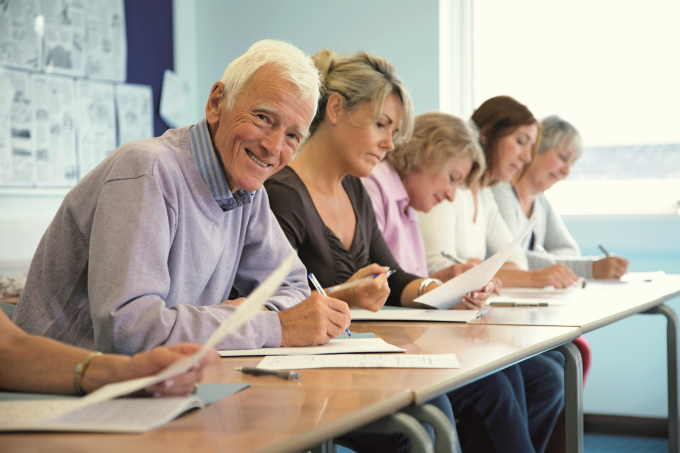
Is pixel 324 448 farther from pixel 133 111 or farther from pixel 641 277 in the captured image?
pixel 133 111

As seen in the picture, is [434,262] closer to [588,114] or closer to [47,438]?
[588,114]

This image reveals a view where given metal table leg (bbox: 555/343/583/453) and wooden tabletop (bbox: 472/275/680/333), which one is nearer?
metal table leg (bbox: 555/343/583/453)

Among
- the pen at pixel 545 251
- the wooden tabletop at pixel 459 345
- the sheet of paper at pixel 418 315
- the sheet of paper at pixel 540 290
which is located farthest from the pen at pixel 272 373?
the pen at pixel 545 251

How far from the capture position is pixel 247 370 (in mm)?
964

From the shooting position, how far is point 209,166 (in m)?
1.23

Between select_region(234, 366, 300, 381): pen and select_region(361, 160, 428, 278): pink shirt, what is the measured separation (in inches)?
55.1

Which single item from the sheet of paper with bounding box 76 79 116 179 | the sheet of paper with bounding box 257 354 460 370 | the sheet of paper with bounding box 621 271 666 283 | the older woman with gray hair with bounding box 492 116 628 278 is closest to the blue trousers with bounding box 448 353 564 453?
the sheet of paper with bounding box 257 354 460 370

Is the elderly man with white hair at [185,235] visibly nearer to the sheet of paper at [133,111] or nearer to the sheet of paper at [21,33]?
the sheet of paper at [21,33]

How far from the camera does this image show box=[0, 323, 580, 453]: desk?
642 mm

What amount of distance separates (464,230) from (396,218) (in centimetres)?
48

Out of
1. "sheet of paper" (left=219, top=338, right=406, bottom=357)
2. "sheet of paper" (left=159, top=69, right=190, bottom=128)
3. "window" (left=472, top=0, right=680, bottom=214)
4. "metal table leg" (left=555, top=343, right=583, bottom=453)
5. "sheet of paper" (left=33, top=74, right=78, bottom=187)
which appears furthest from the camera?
"sheet of paper" (left=159, top=69, right=190, bottom=128)

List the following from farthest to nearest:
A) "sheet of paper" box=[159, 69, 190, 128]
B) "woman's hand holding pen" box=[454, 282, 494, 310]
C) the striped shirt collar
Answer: "sheet of paper" box=[159, 69, 190, 128], "woman's hand holding pen" box=[454, 282, 494, 310], the striped shirt collar

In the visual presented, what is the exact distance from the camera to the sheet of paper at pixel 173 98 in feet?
12.1

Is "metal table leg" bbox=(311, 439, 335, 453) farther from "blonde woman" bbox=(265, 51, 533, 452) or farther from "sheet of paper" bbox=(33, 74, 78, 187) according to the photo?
"sheet of paper" bbox=(33, 74, 78, 187)
